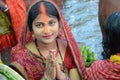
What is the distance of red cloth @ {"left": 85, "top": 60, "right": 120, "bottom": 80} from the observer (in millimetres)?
2830

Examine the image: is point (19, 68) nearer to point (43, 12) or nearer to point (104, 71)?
point (43, 12)

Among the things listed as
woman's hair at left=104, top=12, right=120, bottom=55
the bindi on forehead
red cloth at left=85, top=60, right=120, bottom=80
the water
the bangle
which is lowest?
the water

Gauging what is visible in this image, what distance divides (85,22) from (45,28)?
406cm

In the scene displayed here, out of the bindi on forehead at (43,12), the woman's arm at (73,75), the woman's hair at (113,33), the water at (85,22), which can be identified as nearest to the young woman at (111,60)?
the woman's hair at (113,33)

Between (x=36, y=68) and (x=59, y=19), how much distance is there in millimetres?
460

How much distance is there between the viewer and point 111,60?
2895 mm

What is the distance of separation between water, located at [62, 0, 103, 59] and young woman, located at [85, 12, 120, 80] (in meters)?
2.54

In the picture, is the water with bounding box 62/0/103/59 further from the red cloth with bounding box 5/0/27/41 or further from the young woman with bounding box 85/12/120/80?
the young woman with bounding box 85/12/120/80

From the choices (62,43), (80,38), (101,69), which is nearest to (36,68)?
(62,43)

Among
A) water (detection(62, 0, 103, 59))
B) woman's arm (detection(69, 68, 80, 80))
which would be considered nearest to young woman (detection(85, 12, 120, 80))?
woman's arm (detection(69, 68, 80, 80))

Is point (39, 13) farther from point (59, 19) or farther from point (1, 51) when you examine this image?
point (1, 51)

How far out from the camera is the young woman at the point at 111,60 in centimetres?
282

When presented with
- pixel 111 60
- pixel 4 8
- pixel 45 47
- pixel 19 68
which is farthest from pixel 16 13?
pixel 111 60

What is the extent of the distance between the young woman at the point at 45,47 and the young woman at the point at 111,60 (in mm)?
290
